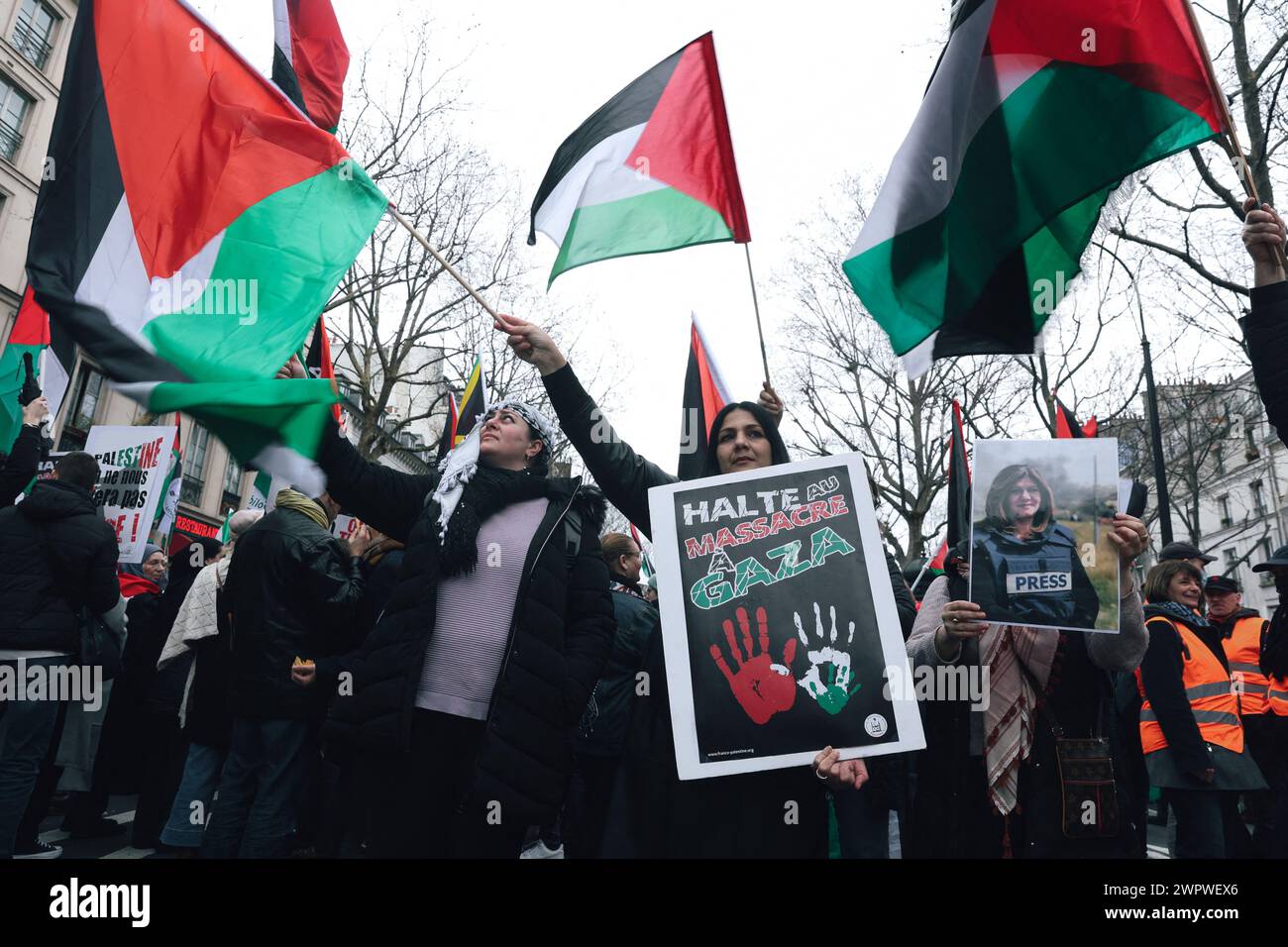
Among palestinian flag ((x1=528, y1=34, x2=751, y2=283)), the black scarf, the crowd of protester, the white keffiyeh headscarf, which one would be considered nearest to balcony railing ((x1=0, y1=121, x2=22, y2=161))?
the crowd of protester

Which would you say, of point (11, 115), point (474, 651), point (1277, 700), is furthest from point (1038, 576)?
point (11, 115)

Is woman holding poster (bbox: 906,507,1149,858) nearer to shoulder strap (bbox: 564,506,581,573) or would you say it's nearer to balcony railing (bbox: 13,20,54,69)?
shoulder strap (bbox: 564,506,581,573)

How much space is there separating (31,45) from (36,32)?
455mm

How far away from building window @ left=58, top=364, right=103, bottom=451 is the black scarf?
25987mm

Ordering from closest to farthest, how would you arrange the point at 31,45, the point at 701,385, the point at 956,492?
the point at 956,492, the point at 701,385, the point at 31,45

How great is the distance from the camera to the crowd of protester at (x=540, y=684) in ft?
8.93

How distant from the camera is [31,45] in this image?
2430 centimetres

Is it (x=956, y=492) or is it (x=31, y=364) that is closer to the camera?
(x=31, y=364)

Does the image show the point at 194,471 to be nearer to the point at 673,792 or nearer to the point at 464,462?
the point at 464,462

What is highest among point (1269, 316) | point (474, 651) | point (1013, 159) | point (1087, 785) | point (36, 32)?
point (36, 32)

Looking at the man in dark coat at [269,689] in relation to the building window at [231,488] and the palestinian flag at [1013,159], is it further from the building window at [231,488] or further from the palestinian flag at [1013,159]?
the building window at [231,488]

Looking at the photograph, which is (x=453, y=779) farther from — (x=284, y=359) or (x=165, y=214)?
(x=165, y=214)

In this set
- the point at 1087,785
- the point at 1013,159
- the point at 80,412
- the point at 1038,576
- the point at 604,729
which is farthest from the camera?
the point at 80,412

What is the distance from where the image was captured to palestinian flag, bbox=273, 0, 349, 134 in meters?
5.48
